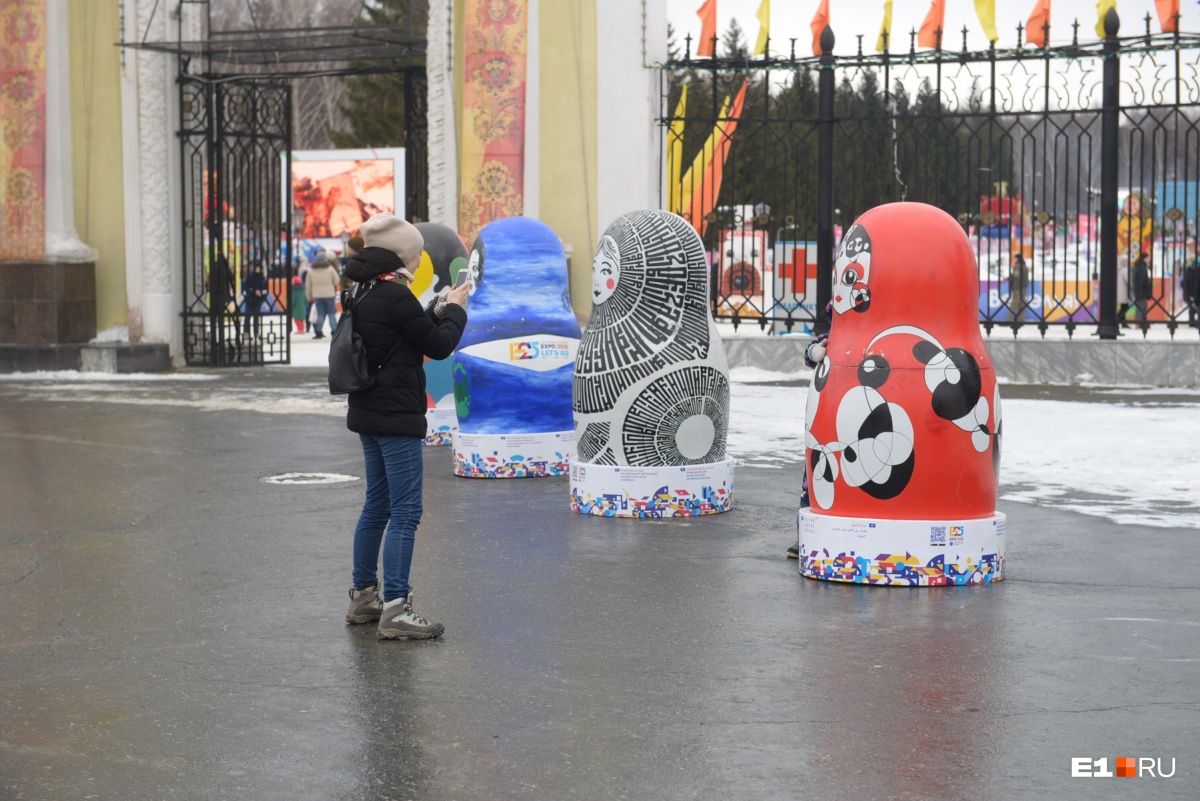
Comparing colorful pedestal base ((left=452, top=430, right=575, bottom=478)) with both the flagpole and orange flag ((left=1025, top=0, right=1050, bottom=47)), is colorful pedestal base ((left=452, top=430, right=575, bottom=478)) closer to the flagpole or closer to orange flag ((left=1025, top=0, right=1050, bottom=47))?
the flagpole

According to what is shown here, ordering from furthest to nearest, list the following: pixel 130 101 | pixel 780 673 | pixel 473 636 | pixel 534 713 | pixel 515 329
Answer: pixel 130 101 → pixel 515 329 → pixel 473 636 → pixel 780 673 → pixel 534 713

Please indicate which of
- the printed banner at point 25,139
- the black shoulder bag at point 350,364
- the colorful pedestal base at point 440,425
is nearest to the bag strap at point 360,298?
the black shoulder bag at point 350,364

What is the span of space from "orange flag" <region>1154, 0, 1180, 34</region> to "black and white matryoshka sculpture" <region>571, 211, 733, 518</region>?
10.1 meters

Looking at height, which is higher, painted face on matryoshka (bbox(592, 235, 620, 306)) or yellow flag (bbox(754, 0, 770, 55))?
yellow flag (bbox(754, 0, 770, 55))

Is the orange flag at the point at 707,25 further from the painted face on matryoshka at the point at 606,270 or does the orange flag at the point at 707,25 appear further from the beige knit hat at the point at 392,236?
the beige knit hat at the point at 392,236

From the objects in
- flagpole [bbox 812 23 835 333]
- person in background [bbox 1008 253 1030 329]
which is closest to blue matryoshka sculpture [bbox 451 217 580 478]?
flagpole [bbox 812 23 835 333]

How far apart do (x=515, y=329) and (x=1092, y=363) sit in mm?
9103

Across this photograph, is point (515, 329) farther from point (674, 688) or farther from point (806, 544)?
point (674, 688)

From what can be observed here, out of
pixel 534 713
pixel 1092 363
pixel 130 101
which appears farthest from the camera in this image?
pixel 130 101

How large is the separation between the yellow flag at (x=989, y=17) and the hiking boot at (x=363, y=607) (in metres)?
13.4

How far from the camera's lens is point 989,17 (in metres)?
18.0

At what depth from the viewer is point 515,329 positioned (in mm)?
11086

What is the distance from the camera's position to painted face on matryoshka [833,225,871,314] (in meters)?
7.51

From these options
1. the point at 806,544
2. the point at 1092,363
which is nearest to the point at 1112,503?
the point at 806,544
